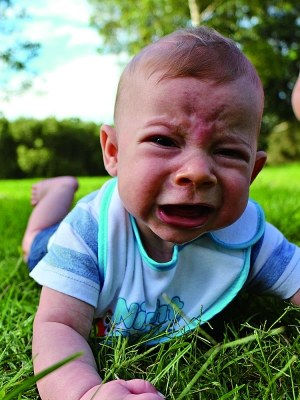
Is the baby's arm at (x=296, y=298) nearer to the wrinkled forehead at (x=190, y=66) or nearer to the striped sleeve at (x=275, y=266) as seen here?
the striped sleeve at (x=275, y=266)

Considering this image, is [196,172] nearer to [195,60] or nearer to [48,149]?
[195,60]

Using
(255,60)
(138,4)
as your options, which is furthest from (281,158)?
(138,4)

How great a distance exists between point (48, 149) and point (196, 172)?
61.8 feet

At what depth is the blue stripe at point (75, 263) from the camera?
1.28m

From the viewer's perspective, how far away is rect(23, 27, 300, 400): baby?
111 centimetres

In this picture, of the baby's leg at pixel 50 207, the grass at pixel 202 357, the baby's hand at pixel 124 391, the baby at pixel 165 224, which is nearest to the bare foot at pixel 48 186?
the baby's leg at pixel 50 207

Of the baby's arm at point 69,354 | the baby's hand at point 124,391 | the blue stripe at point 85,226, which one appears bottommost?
the baby's arm at point 69,354

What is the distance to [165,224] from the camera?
3.94 feet

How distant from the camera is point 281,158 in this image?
74.2 ft

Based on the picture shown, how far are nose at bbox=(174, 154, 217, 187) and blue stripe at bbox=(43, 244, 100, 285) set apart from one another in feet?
1.31

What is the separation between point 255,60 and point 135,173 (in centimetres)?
1404

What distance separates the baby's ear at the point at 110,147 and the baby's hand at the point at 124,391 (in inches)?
26.4

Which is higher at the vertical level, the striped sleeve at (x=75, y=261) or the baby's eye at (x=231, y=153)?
the baby's eye at (x=231, y=153)

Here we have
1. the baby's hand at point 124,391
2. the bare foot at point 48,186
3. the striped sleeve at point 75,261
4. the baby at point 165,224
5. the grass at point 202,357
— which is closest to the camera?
the baby's hand at point 124,391
